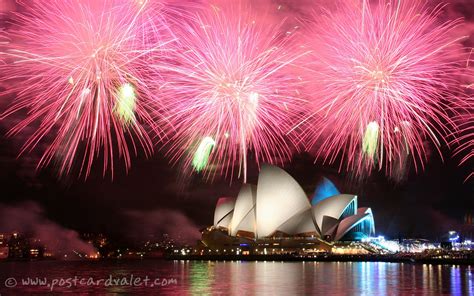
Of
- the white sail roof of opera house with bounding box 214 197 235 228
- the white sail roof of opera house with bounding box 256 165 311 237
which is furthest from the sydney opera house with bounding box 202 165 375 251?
the white sail roof of opera house with bounding box 214 197 235 228

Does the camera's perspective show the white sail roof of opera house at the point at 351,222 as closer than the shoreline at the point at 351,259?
No

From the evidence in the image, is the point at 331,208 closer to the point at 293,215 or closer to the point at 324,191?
the point at 324,191

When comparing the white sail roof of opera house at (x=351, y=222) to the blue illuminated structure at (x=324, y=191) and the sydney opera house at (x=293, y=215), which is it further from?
the blue illuminated structure at (x=324, y=191)

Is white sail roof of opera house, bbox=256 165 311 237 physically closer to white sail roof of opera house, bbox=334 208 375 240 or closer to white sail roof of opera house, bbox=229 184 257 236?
white sail roof of opera house, bbox=229 184 257 236

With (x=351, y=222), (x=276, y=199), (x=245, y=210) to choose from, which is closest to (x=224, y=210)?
(x=245, y=210)

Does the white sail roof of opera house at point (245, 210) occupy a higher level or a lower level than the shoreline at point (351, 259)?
higher

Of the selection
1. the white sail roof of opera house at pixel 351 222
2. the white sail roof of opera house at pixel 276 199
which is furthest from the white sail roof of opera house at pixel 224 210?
the white sail roof of opera house at pixel 351 222

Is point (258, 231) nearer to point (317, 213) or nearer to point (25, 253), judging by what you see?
point (317, 213)

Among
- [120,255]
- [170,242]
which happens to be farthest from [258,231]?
[120,255]

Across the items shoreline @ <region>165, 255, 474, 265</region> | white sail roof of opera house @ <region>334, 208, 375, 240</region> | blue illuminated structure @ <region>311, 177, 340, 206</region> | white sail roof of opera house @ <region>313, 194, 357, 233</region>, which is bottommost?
shoreline @ <region>165, 255, 474, 265</region>
